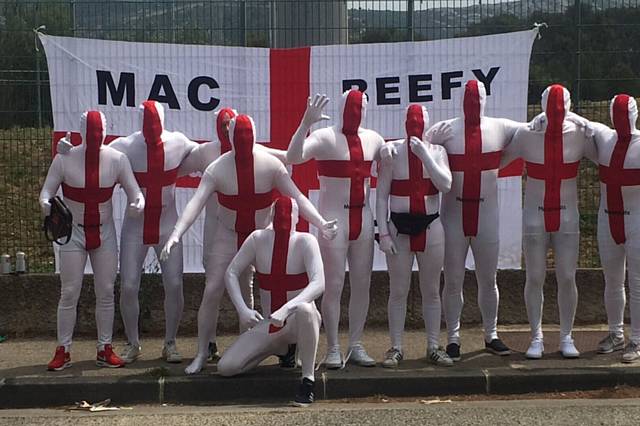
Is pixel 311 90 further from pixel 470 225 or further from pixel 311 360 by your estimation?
pixel 311 360

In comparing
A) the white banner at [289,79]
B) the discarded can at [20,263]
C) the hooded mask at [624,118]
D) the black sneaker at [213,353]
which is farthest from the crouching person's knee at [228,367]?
the hooded mask at [624,118]

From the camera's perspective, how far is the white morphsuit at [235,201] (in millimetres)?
6926

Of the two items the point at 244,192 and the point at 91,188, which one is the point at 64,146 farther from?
the point at 244,192

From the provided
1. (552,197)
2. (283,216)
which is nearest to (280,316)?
(283,216)

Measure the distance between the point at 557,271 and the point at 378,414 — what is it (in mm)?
2076

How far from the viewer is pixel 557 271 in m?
7.46

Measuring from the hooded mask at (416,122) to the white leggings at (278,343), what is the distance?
1.53 meters

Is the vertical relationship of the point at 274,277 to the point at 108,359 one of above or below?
above

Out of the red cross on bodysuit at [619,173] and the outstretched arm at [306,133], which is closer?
the outstretched arm at [306,133]

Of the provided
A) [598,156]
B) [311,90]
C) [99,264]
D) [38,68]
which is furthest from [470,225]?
[38,68]

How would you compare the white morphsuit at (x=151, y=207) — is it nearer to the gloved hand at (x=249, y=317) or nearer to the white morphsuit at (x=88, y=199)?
the white morphsuit at (x=88, y=199)

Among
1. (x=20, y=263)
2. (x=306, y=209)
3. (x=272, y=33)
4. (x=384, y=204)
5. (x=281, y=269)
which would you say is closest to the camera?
(x=281, y=269)

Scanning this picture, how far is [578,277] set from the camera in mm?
8789

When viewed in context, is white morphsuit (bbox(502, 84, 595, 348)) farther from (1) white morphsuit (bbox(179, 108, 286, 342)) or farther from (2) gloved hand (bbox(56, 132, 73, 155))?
(2) gloved hand (bbox(56, 132, 73, 155))
